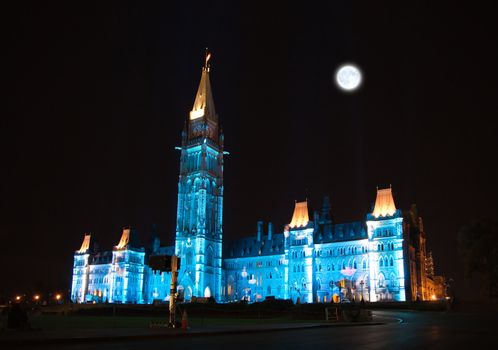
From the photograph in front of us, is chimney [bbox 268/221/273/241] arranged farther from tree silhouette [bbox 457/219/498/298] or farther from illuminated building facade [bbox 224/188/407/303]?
tree silhouette [bbox 457/219/498/298]

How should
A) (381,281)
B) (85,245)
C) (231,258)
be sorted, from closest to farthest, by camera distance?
(381,281) → (231,258) → (85,245)

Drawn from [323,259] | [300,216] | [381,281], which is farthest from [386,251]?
[300,216]

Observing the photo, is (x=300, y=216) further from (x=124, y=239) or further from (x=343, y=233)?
(x=124, y=239)

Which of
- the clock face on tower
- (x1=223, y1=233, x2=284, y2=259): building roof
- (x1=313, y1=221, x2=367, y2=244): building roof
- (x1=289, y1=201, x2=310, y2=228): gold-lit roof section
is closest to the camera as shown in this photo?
(x1=313, y1=221, x2=367, y2=244): building roof

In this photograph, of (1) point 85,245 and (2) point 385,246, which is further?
(1) point 85,245

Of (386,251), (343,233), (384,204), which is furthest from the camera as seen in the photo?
(343,233)

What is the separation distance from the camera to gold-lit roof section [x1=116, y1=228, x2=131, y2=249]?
12746 cm

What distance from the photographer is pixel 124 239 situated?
129125 mm

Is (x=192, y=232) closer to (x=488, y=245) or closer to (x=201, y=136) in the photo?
(x=201, y=136)

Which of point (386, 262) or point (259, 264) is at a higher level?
point (259, 264)

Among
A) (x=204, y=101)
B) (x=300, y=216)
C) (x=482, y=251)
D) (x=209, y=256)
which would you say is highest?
(x=204, y=101)

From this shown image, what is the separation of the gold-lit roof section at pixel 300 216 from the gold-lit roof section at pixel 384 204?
15.4 metres

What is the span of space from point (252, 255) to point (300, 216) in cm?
1617

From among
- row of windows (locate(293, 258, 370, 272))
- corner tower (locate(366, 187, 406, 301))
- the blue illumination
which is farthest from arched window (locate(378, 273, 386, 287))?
row of windows (locate(293, 258, 370, 272))
